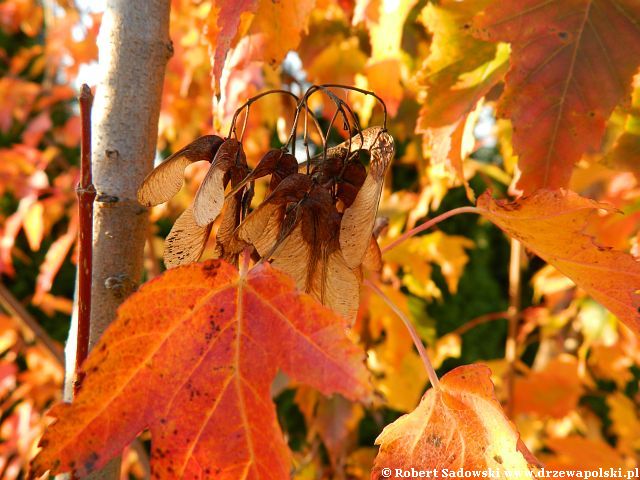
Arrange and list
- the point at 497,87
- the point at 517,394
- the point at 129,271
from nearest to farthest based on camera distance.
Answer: the point at 129,271
the point at 497,87
the point at 517,394

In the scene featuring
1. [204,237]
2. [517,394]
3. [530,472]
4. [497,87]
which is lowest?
[517,394]

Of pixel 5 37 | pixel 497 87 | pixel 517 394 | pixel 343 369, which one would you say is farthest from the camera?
pixel 5 37

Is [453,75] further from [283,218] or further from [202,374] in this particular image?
[202,374]

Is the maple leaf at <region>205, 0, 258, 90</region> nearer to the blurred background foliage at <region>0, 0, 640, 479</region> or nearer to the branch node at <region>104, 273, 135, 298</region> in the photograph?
the blurred background foliage at <region>0, 0, 640, 479</region>

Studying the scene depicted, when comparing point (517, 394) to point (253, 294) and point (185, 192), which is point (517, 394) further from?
point (253, 294)

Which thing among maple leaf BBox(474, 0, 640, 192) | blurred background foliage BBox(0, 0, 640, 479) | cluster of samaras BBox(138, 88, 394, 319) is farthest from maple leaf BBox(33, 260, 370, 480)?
maple leaf BBox(474, 0, 640, 192)

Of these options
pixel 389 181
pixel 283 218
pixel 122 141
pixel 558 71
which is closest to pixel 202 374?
pixel 283 218

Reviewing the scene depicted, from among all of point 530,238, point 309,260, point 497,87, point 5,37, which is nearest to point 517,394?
point 497,87
